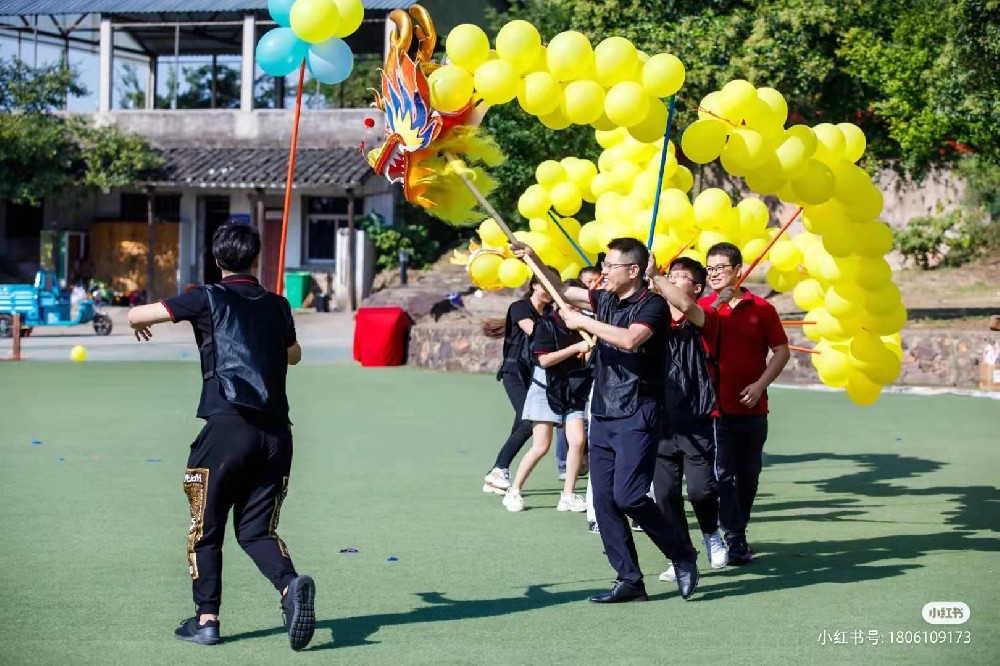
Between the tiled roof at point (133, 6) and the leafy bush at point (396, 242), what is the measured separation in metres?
5.11

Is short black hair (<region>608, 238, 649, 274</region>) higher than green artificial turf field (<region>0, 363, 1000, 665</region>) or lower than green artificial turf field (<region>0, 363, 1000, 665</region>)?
higher

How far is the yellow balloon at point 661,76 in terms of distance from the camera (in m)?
7.28

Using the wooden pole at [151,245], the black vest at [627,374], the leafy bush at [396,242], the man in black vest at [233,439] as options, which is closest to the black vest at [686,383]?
the black vest at [627,374]

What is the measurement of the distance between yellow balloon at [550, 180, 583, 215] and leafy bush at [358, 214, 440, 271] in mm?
22215

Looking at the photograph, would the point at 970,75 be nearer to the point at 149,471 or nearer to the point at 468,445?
the point at 468,445

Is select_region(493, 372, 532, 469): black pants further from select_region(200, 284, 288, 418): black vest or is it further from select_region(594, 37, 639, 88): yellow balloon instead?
select_region(200, 284, 288, 418): black vest

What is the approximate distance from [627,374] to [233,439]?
1.96m

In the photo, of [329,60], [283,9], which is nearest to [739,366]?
[329,60]

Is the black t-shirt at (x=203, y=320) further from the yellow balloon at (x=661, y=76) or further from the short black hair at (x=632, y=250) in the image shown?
the yellow balloon at (x=661, y=76)

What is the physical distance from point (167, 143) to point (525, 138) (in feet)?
34.4

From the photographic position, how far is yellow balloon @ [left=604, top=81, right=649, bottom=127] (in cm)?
715

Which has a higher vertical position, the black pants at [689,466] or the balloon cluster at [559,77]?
the balloon cluster at [559,77]

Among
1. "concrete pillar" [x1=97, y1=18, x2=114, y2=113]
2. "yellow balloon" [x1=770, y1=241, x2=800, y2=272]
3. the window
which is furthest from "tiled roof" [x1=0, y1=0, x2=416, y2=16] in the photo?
"yellow balloon" [x1=770, y1=241, x2=800, y2=272]

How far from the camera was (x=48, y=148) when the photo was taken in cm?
3170
